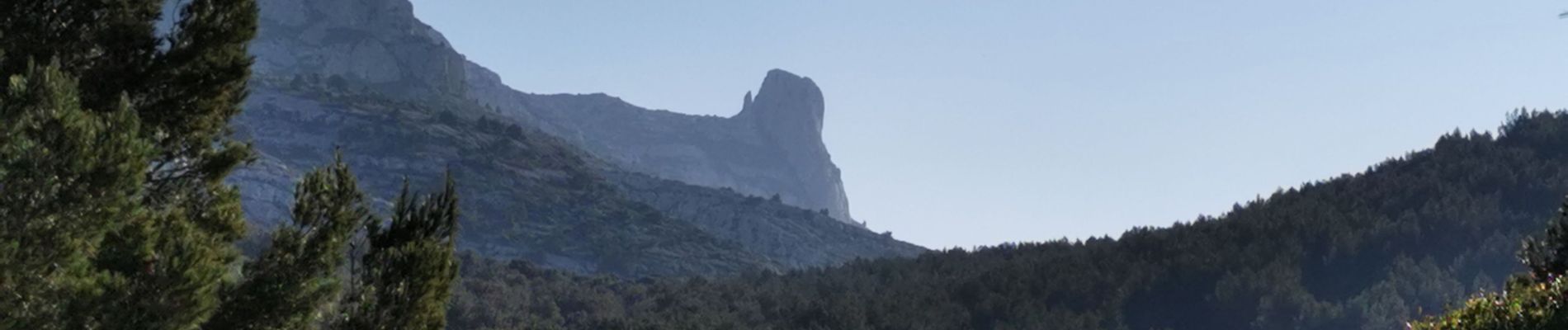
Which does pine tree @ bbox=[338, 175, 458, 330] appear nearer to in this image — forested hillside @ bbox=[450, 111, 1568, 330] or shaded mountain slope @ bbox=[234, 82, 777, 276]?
forested hillside @ bbox=[450, 111, 1568, 330]

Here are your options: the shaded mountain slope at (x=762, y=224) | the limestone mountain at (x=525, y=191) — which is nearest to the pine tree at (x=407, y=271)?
the limestone mountain at (x=525, y=191)

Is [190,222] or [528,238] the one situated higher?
[528,238]

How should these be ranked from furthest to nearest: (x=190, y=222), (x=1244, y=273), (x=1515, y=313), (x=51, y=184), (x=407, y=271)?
(x=1244, y=273), (x=190, y=222), (x=407, y=271), (x=1515, y=313), (x=51, y=184)

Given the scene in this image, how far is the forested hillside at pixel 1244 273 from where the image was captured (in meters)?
43.8

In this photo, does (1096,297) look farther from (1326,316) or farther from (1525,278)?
(1525,278)

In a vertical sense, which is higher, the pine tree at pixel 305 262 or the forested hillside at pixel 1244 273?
the forested hillside at pixel 1244 273

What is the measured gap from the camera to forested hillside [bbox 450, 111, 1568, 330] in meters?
43.8

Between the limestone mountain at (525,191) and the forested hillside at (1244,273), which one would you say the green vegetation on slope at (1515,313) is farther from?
the limestone mountain at (525,191)

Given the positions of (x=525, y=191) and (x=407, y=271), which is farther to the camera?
(x=525, y=191)

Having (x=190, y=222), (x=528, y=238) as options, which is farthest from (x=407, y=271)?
(x=528, y=238)

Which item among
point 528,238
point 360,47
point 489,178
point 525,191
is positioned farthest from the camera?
point 360,47

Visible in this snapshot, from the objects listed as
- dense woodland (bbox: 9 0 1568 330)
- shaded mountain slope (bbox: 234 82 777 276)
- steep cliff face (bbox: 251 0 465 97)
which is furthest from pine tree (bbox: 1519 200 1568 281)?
steep cliff face (bbox: 251 0 465 97)

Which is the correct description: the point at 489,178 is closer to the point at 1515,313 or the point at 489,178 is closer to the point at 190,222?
the point at 190,222

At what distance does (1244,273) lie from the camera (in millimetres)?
45000
